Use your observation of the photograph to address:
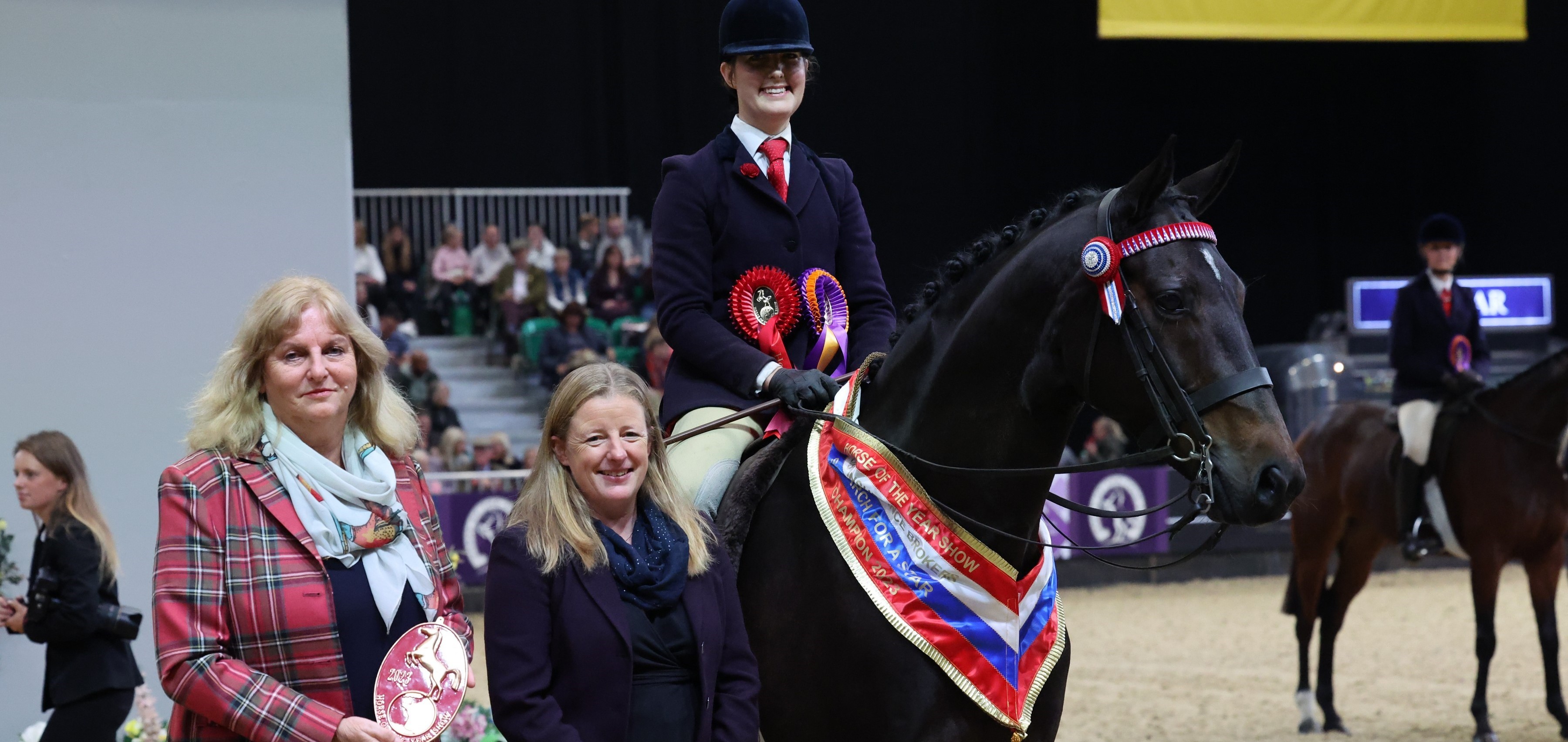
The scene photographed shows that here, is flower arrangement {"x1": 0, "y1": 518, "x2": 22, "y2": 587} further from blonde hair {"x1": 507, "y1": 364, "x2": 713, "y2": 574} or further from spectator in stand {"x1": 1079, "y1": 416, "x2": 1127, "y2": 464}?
spectator in stand {"x1": 1079, "y1": 416, "x2": 1127, "y2": 464}

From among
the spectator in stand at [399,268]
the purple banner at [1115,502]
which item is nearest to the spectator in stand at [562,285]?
the spectator in stand at [399,268]

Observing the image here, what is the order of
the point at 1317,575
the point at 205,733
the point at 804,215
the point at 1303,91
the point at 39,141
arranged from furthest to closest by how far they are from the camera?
1. the point at 1303,91
2. the point at 1317,575
3. the point at 39,141
4. the point at 804,215
5. the point at 205,733

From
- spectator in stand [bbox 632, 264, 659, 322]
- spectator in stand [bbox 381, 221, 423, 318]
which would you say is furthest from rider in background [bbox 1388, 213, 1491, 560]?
spectator in stand [bbox 381, 221, 423, 318]

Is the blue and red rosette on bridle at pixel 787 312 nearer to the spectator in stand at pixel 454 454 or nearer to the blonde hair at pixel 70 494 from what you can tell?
the blonde hair at pixel 70 494

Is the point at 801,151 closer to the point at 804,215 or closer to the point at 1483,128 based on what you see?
the point at 804,215

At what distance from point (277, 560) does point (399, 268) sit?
477 inches

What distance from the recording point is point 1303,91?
1755 centimetres

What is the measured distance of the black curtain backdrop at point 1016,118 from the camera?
14.9 m

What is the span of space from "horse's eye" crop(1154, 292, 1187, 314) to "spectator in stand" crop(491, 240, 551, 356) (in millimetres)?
11688

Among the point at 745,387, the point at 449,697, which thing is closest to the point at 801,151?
the point at 745,387

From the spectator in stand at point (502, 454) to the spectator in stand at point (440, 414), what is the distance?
619mm

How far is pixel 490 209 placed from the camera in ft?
48.2

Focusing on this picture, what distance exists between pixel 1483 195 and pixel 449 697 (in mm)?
18117

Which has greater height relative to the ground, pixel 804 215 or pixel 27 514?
pixel 804 215
